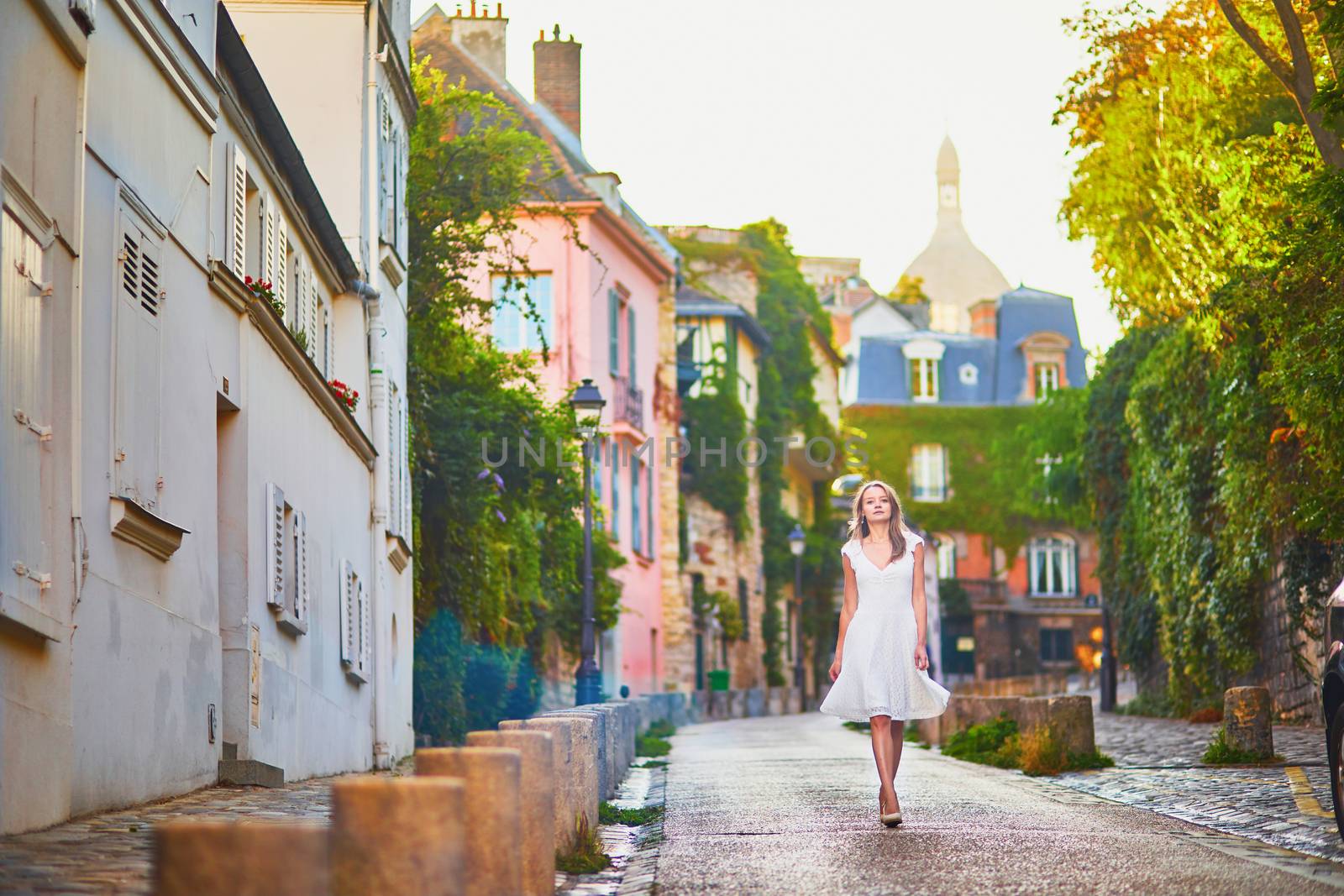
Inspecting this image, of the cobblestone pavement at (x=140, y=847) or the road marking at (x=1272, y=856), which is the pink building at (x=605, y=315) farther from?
the road marking at (x=1272, y=856)

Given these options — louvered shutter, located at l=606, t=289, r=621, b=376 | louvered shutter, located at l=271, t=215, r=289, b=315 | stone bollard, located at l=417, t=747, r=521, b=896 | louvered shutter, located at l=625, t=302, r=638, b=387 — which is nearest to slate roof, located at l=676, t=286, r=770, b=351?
louvered shutter, located at l=625, t=302, r=638, b=387

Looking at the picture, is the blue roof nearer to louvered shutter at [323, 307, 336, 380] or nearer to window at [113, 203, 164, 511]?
louvered shutter at [323, 307, 336, 380]

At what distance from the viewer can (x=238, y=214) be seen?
42.2 feet

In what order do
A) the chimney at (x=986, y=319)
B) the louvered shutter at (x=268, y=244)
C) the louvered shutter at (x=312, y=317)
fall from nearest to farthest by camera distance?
the louvered shutter at (x=268, y=244) → the louvered shutter at (x=312, y=317) → the chimney at (x=986, y=319)

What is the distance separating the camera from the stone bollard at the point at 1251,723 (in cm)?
1451

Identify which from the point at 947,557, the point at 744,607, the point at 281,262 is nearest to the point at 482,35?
the point at 744,607

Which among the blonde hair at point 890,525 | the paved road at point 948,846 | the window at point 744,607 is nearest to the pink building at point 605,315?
the window at point 744,607

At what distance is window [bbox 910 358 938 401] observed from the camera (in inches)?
3024

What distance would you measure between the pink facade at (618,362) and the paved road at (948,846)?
21.5m

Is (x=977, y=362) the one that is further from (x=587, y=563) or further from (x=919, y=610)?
(x=919, y=610)

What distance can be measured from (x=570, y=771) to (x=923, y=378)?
70.1m

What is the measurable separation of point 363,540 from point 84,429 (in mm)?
9739

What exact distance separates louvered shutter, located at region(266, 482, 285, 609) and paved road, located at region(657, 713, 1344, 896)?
126 inches

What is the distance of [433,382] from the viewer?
78.9 ft
